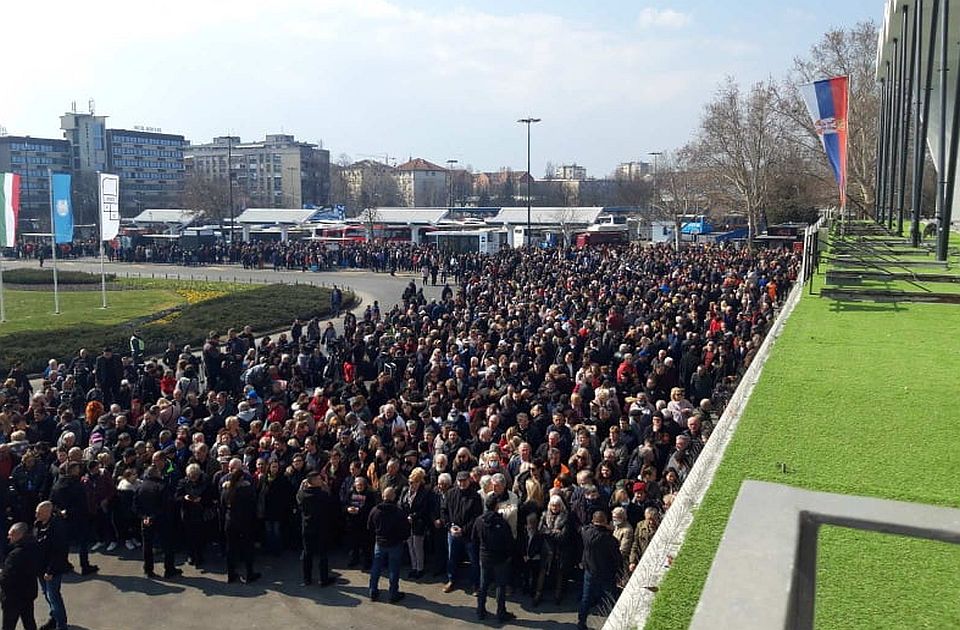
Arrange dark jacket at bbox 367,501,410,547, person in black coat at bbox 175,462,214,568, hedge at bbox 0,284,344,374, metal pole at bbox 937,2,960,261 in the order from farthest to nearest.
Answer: hedge at bbox 0,284,344,374 → metal pole at bbox 937,2,960,261 → person in black coat at bbox 175,462,214,568 → dark jacket at bbox 367,501,410,547

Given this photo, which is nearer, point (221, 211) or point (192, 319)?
point (192, 319)

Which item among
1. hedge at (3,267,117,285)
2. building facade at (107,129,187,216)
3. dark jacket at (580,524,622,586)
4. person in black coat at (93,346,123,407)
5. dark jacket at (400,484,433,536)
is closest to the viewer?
dark jacket at (580,524,622,586)

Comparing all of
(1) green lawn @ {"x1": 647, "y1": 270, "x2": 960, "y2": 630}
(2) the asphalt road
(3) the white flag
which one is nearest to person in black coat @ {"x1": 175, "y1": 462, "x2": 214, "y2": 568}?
(2) the asphalt road

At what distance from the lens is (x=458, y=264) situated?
40812mm

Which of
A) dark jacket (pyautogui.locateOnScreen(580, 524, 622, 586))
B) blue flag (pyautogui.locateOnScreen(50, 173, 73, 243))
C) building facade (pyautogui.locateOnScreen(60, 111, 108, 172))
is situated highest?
building facade (pyautogui.locateOnScreen(60, 111, 108, 172))

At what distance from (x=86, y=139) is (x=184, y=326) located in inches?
4422

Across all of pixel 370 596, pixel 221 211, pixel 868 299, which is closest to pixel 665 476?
pixel 370 596

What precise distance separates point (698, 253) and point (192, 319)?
21.0 meters

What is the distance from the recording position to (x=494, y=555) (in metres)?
8.08

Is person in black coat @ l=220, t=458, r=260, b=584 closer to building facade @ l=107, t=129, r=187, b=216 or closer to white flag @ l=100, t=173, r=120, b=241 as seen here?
white flag @ l=100, t=173, r=120, b=241

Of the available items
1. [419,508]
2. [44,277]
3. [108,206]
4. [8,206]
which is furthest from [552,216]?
[419,508]

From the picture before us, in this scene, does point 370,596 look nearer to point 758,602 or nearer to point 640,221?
point 758,602

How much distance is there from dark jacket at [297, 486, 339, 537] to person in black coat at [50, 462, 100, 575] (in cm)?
260

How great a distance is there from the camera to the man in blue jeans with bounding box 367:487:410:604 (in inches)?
337
